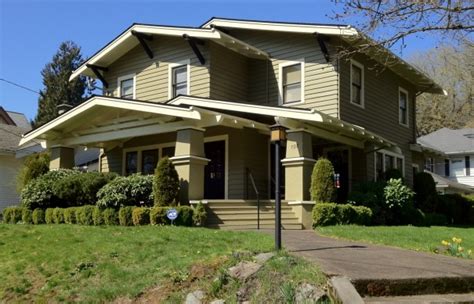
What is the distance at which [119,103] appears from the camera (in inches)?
611

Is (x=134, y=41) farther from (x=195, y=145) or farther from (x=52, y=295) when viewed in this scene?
(x=52, y=295)

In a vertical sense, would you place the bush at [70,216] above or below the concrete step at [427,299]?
above

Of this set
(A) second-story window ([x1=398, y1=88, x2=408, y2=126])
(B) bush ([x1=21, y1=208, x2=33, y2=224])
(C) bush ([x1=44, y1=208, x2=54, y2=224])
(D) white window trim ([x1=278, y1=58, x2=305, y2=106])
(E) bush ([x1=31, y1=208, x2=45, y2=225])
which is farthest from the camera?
(A) second-story window ([x1=398, y1=88, x2=408, y2=126])

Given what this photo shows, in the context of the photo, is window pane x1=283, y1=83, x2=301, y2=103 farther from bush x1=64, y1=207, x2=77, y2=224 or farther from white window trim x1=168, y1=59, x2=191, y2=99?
bush x1=64, y1=207, x2=77, y2=224

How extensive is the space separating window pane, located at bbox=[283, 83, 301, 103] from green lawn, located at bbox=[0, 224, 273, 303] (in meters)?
8.45

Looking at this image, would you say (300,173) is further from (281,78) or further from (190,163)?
(281,78)

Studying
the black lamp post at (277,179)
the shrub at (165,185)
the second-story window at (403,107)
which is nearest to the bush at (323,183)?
the shrub at (165,185)

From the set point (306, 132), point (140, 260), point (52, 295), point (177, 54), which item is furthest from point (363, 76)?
point (52, 295)

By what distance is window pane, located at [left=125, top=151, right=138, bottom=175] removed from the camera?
20.5m

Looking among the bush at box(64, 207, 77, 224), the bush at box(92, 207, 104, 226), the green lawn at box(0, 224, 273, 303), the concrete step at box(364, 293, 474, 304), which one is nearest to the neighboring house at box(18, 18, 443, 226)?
the bush at box(92, 207, 104, 226)

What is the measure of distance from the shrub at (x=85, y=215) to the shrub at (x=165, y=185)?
199cm

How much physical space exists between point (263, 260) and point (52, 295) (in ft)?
10.0

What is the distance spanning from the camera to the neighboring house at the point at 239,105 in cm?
1498

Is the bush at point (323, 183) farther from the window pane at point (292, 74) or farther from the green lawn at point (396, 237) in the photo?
the window pane at point (292, 74)
